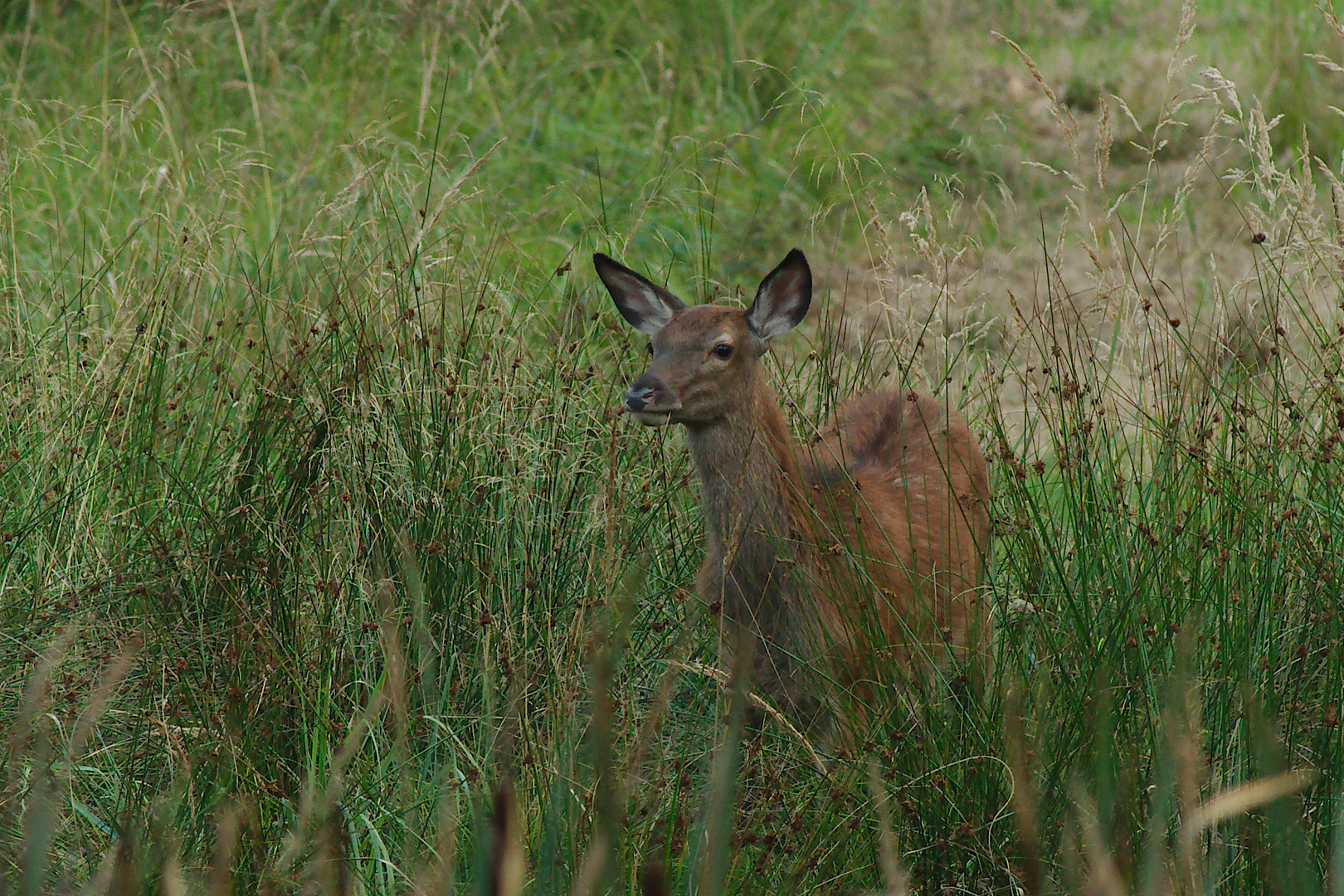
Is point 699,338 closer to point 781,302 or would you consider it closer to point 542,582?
point 781,302

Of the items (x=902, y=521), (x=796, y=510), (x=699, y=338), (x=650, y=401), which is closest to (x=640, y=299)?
(x=699, y=338)

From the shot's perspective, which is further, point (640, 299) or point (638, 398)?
point (640, 299)

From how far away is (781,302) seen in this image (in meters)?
4.25

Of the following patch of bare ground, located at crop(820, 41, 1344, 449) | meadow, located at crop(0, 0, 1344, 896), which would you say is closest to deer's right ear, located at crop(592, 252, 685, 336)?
meadow, located at crop(0, 0, 1344, 896)

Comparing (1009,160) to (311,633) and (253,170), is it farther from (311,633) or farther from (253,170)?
(311,633)

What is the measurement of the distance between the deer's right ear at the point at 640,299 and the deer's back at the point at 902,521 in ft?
1.84

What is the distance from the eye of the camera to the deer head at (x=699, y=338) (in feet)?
12.6

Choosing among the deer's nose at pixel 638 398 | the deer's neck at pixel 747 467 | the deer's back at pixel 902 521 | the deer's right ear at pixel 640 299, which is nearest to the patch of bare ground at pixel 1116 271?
the deer's back at pixel 902 521

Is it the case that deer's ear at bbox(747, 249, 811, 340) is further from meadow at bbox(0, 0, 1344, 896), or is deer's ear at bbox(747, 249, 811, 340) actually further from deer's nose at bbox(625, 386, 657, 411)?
Answer: deer's nose at bbox(625, 386, 657, 411)

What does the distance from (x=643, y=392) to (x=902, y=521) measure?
2.98 ft

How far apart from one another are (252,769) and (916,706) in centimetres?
127

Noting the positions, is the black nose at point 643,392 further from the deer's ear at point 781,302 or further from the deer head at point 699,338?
the deer's ear at point 781,302

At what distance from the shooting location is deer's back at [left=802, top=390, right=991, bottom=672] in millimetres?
3332

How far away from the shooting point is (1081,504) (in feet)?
10.4
